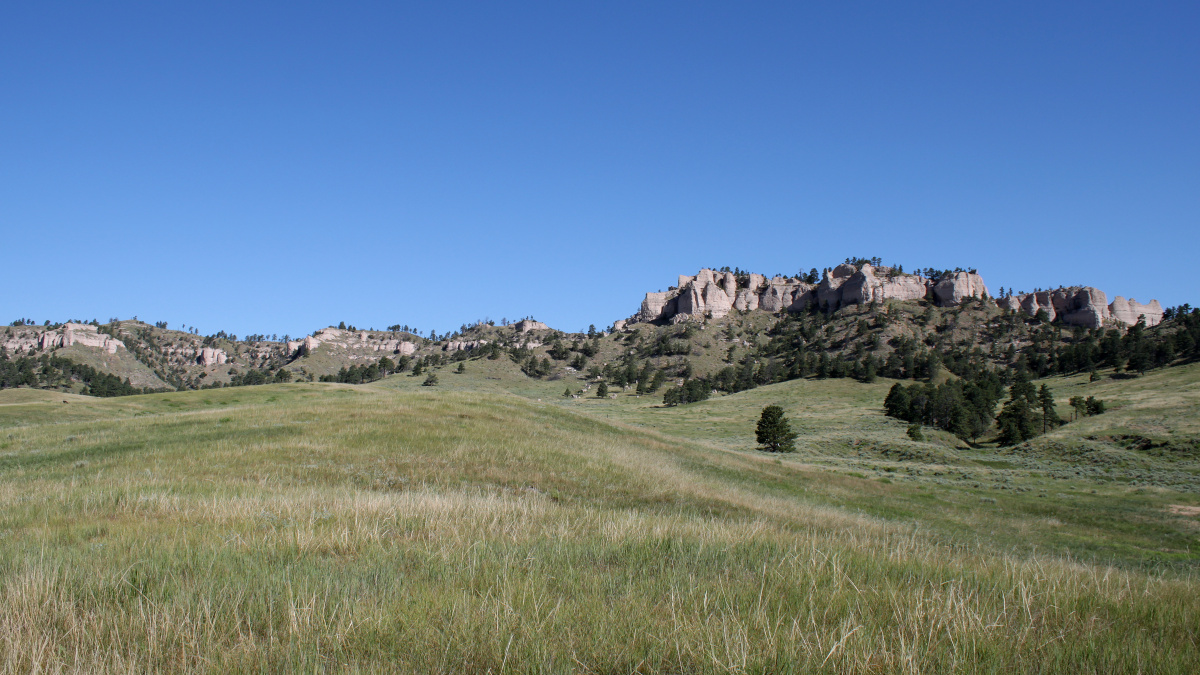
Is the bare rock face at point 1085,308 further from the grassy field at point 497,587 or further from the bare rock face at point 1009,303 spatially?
the grassy field at point 497,587

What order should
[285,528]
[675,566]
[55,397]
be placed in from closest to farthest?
[675,566] < [285,528] < [55,397]

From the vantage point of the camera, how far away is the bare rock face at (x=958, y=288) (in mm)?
170625

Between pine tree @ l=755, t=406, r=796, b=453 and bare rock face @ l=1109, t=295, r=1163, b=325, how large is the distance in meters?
168

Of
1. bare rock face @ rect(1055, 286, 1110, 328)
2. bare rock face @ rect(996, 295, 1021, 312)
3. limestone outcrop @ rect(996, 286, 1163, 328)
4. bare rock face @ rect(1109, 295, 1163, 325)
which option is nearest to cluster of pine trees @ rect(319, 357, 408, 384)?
bare rock face @ rect(996, 295, 1021, 312)

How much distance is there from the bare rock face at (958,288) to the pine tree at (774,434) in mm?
146985

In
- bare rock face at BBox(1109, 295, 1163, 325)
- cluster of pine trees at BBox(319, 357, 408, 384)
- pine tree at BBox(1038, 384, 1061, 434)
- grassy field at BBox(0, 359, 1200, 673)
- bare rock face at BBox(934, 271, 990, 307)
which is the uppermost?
bare rock face at BBox(934, 271, 990, 307)

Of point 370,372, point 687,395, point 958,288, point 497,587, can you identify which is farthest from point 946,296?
point 497,587

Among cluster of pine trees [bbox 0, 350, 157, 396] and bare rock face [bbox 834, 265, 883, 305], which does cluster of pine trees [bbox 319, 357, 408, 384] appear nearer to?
cluster of pine trees [bbox 0, 350, 157, 396]

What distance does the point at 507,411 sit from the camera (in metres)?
32.4

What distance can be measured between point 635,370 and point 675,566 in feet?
467

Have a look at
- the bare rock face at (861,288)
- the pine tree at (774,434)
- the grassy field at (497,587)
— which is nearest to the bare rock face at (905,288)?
the bare rock face at (861,288)

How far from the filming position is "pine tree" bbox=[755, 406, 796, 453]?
48656mm

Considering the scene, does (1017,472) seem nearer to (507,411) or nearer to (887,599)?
(507,411)

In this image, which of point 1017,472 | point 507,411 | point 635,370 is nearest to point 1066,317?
point 635,370
